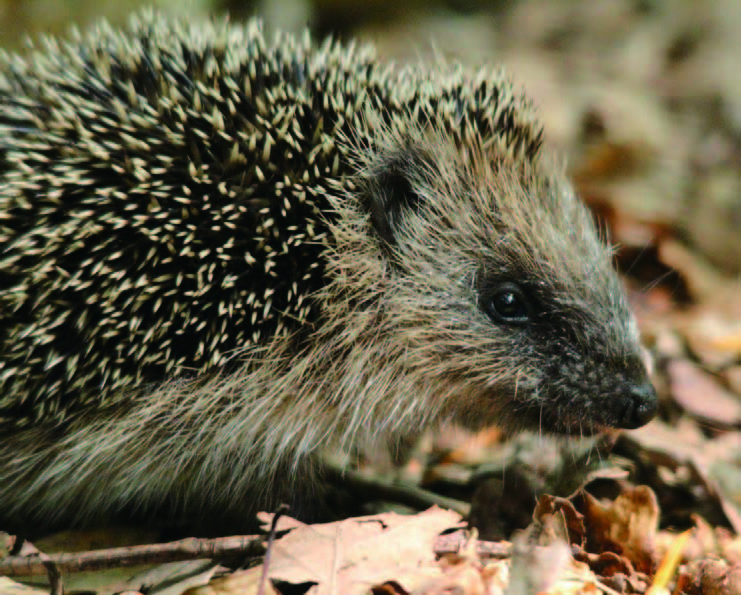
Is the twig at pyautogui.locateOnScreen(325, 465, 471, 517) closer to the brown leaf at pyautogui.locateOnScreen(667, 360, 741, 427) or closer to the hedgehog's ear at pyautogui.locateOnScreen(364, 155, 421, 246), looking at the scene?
the hedgehog's ear at pyautogui.locateOnScreen(364, 155, 421, 246)

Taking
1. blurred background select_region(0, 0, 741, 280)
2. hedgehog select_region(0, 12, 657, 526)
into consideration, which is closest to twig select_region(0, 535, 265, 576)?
hedgehog select_region(0, 12, 657, 526)

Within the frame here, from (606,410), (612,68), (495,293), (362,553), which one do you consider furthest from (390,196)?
(612,68)

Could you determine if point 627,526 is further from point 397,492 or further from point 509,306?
point 397,492

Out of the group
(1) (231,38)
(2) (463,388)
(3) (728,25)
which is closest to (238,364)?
(2) (463,388)

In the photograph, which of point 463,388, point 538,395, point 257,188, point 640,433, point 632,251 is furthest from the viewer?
point 632,251

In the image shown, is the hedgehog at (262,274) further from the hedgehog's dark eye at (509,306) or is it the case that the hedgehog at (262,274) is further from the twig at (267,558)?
the twig at (267,558)

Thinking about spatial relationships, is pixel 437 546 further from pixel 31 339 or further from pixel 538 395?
pixel 31 339

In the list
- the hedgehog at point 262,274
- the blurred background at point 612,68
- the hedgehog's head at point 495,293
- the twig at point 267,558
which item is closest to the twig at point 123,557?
the twig at point 267,558
